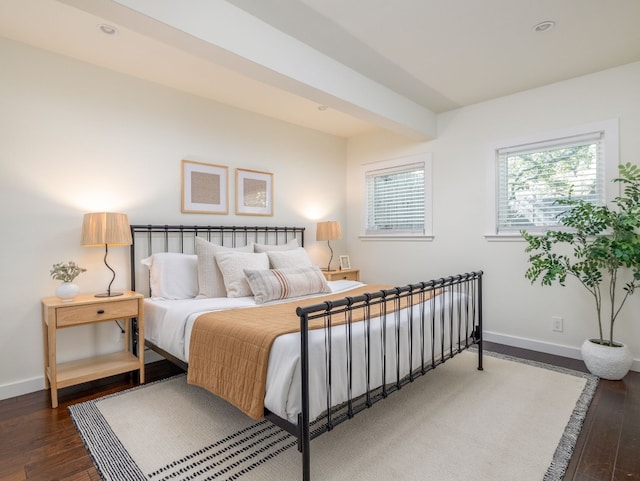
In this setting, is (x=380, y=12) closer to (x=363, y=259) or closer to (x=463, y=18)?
(x=463, y=18)

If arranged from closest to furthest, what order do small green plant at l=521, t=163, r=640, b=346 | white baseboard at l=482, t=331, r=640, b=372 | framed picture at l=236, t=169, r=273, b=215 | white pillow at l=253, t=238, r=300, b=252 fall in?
small green plant at l=521, t=163, r=640, b=346 < white baseboard at l=482, t=331, r=640, b=372 < white pillow at l=253, t=238, r=300, b=252 < framed picture at l=236, t=169, r=273, b=215

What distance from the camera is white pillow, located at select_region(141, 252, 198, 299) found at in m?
3.07

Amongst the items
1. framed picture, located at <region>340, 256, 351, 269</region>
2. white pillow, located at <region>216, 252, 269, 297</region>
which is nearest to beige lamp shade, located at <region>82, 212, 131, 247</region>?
white pillow, located at <region>216, 252, 269, 297</region>

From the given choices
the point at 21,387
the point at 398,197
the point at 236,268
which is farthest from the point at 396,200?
the point at 21,387

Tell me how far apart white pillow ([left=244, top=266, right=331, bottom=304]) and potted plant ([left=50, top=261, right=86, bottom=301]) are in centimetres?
125

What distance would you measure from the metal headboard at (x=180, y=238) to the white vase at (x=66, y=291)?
0.57 meters

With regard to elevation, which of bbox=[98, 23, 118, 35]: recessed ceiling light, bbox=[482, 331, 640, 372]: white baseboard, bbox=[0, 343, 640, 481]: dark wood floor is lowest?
bbox=[0, 343, 640, 481]: dark wood floor

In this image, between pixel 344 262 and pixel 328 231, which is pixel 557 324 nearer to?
pixel 344 262

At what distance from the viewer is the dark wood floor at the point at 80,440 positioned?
1.75 meters

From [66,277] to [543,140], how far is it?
428 cm

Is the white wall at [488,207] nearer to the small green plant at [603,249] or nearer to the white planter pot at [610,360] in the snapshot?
the small green plant at [603,249]

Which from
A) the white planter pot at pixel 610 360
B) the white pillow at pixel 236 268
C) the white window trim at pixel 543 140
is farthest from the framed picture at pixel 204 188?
the white planter pot at pixel 610 360

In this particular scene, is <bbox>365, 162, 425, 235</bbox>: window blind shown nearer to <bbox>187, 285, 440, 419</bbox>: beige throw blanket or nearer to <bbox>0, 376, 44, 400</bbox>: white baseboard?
<bbox>187, 285, 440, 419</bbox>: beige throw blanket

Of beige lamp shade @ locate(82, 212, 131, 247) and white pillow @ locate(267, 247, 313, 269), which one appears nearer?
beige lamp shade @ locate(82, 212, 131, 247)
